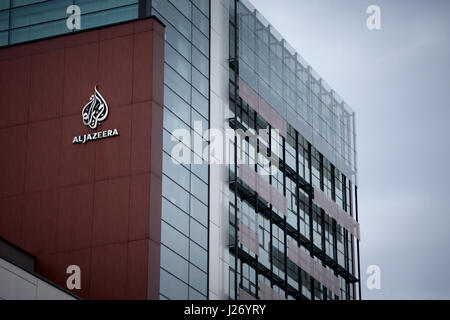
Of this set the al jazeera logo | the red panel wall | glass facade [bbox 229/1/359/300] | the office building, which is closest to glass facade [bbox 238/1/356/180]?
glass facade [bbox 229/1/359/300]

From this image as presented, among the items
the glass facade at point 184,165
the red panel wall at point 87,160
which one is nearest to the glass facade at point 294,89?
the glass facade at point 184,165

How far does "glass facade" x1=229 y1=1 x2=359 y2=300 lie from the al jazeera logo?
12.3 m

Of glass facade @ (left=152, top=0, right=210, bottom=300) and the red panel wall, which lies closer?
the red panel wall

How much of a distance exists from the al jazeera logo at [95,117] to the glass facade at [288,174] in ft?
40.3

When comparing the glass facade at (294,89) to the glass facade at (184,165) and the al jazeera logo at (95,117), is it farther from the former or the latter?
the al jazeera logo at (95,117)

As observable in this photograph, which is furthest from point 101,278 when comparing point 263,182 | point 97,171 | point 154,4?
point 263,182

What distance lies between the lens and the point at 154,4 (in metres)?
69.1

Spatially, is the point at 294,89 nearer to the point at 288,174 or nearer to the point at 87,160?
the point at 288,174

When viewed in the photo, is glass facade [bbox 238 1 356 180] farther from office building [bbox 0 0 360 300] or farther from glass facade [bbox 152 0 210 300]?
glass facade [bbox 152 0 210 300]

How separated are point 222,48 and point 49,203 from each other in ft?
55.6

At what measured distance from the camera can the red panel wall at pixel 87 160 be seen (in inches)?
2522

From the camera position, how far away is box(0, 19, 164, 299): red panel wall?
210ft
